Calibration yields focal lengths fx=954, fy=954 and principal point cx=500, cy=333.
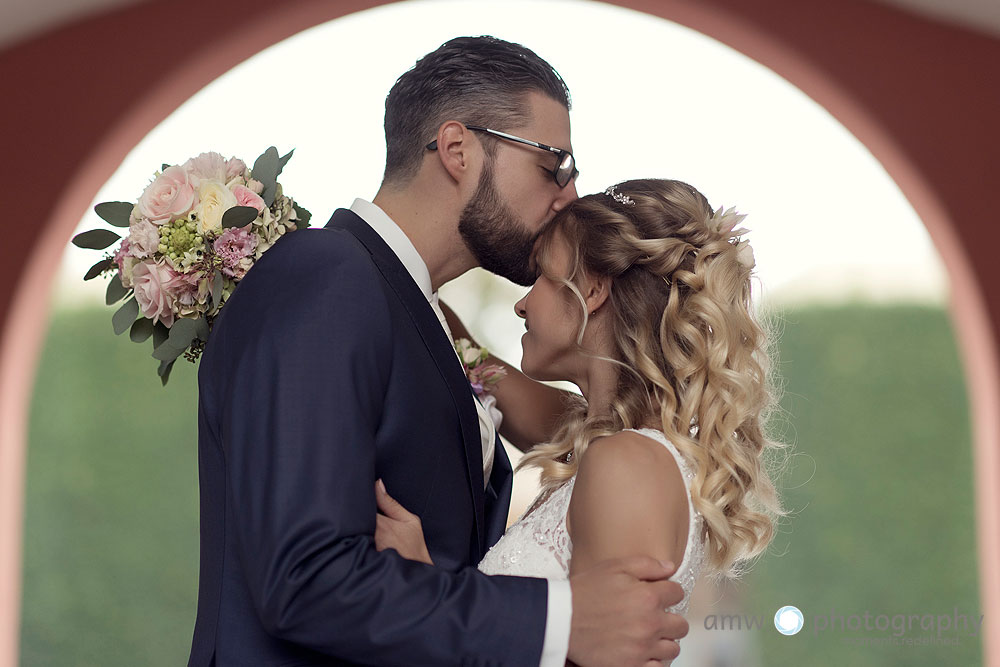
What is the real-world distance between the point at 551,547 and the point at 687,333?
0.50 meters

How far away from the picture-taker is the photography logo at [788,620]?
5.39 metres

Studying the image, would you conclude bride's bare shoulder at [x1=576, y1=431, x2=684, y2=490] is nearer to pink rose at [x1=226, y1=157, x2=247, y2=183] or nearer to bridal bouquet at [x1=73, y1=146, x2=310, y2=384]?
bridal bouquet at [x1=73, y1=146, x2=310, y2=384]

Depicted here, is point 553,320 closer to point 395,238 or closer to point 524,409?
point 395,238

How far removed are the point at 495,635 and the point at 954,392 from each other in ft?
16.3

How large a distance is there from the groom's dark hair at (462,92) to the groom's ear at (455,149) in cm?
3

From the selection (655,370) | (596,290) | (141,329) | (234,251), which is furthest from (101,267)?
(655,370)

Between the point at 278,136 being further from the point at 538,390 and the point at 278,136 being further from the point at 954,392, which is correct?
the point at 954,392

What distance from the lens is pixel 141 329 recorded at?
208 centimetres

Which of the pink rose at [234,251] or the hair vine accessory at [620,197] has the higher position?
the hair vine accessory at [620,197]

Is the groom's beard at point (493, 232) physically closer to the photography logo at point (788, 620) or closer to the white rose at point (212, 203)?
the white rose at point (212, 203)

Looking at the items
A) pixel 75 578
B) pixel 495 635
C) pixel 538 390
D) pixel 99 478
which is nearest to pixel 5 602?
pixel 75 578

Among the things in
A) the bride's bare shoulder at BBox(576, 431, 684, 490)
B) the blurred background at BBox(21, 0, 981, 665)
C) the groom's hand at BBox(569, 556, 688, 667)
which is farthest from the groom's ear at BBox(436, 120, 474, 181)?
the blurred background at BBox(21, 0, 981, 665)

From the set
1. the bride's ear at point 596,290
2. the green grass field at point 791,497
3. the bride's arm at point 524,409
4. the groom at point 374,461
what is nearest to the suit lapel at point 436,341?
the groom at point 374,461

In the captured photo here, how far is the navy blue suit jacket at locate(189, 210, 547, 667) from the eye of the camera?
1384 mm
